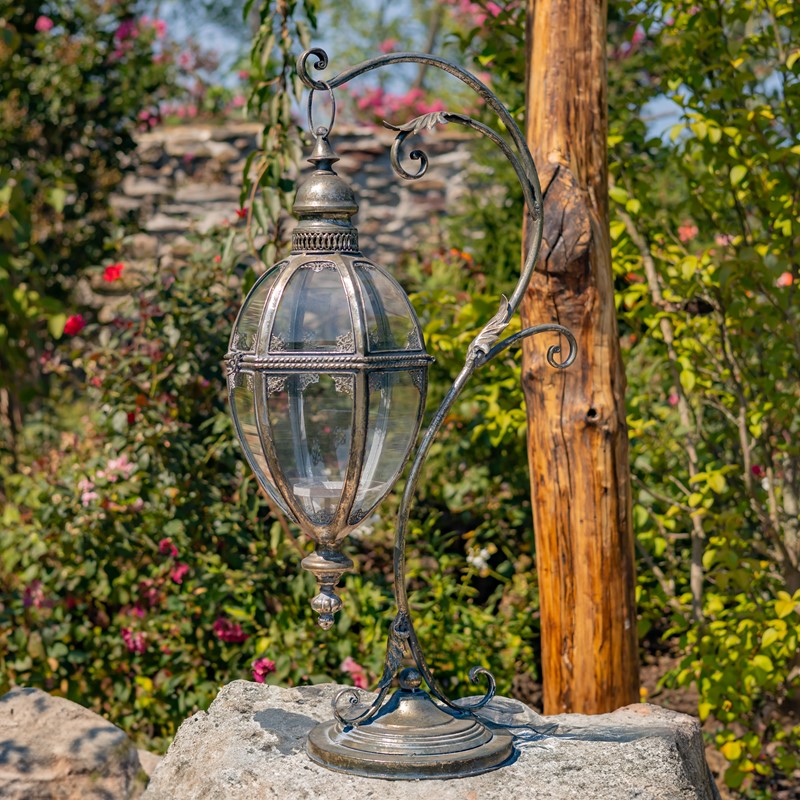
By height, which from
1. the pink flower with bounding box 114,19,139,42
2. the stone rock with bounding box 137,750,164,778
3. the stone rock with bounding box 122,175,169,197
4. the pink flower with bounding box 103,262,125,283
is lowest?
the stone rock with bounding box 137,750,164,778

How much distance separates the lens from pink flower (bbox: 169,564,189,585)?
13.2 feet

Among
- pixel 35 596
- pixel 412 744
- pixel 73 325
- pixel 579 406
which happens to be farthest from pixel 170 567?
pixel 412 744

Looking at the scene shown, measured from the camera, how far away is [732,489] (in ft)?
13.4

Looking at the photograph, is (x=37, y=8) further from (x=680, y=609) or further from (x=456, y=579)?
(x=680, y=609)

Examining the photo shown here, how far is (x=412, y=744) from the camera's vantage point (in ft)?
7.28

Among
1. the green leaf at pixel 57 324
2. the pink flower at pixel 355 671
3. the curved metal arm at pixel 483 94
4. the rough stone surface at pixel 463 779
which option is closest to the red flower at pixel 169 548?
the pink flower at pixel 355 671

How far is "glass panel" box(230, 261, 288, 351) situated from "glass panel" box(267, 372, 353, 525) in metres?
0.12

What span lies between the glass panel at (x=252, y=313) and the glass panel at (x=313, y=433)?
0.12m

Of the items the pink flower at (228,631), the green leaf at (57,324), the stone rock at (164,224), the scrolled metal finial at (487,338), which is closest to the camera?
the scrolled metal finial at (487,338)

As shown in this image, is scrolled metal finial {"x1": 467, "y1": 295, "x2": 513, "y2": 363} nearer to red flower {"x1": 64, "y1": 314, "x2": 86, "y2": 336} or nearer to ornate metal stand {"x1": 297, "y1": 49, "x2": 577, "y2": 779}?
ornate metal stand {"x1": 297, "y1": 49, "x2": 577, "y2": 779}

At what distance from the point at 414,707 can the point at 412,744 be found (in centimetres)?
10

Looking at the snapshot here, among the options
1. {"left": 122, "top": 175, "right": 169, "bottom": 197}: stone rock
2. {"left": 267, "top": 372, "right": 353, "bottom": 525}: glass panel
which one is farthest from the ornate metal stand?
{"left": 122, "top": 175, "right": 169, "bottom": 197}: stone rock

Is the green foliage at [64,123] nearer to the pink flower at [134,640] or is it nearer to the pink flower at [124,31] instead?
the pink flower at [124,31]

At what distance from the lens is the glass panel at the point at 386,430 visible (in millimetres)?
2135
